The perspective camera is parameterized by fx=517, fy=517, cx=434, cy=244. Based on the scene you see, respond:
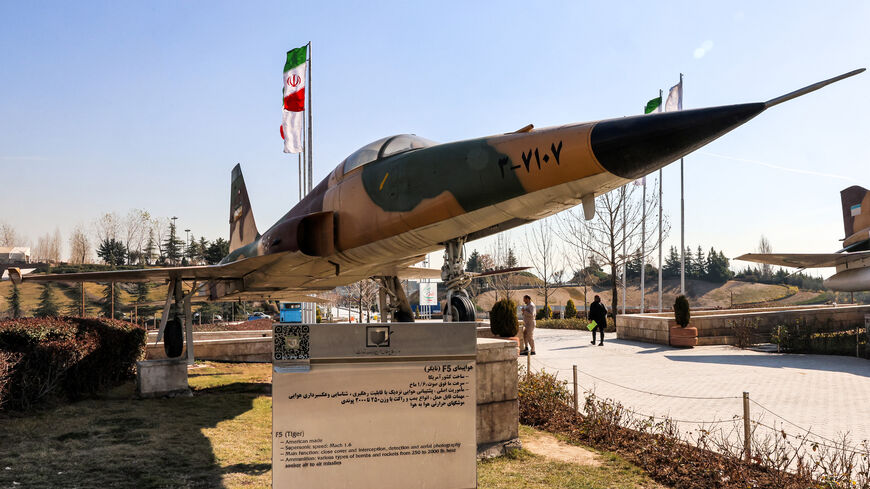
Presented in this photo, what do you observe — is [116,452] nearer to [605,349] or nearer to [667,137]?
[667,137]

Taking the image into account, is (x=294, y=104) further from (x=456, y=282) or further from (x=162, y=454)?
(x=456, y=282)

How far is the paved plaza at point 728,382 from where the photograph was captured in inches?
303

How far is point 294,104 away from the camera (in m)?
18.6

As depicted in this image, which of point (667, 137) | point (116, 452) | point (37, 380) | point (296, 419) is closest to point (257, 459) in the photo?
point (116, 452)

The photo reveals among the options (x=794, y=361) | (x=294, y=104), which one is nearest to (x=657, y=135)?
(x=794, y=361)

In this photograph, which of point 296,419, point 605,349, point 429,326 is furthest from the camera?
point 605,349

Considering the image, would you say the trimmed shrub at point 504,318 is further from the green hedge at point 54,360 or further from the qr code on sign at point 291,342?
the qr code on sign at point 291,342

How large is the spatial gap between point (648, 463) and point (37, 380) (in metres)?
7.95

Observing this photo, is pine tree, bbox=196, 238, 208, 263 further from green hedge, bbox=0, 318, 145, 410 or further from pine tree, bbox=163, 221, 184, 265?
green hedge, bbox=0, 318, 145, 410

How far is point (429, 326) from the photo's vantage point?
3.27 m

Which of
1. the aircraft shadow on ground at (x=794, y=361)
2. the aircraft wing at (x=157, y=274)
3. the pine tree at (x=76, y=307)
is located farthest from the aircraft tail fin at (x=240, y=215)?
the pine tree at (x=76, y=307)

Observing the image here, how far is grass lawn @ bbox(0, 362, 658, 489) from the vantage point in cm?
468

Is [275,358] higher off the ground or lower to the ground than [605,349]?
higher

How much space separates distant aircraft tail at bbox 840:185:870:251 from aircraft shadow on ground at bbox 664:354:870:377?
25.9 ft
